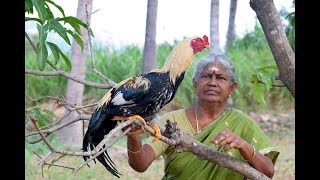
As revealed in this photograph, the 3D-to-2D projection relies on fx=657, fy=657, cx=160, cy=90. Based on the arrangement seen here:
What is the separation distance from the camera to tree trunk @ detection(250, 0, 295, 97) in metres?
2.38

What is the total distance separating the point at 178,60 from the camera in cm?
221

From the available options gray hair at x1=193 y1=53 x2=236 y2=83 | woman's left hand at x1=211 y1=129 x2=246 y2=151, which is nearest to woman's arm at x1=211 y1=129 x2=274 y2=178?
woman's left hand at x1=211 y1=129 x2=246 y2=151

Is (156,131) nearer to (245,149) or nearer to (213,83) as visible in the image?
(245,149)

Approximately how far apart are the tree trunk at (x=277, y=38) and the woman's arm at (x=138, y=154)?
1.94 ft

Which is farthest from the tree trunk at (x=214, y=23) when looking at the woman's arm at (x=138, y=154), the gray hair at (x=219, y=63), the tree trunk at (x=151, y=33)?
the woman's arm at (x=138, y=154)

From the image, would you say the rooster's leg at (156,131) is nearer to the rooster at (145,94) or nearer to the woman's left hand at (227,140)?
the rooster at (145,94)

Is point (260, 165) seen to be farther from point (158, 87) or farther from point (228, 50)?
point (228, 50)

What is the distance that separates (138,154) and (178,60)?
0.46 metres

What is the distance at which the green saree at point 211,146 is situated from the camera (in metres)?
2.70

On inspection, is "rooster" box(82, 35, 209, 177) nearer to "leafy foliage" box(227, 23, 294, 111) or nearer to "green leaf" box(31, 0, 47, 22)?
"green leaf" box(31, 0, 47, 22)

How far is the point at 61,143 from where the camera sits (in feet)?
19.7
